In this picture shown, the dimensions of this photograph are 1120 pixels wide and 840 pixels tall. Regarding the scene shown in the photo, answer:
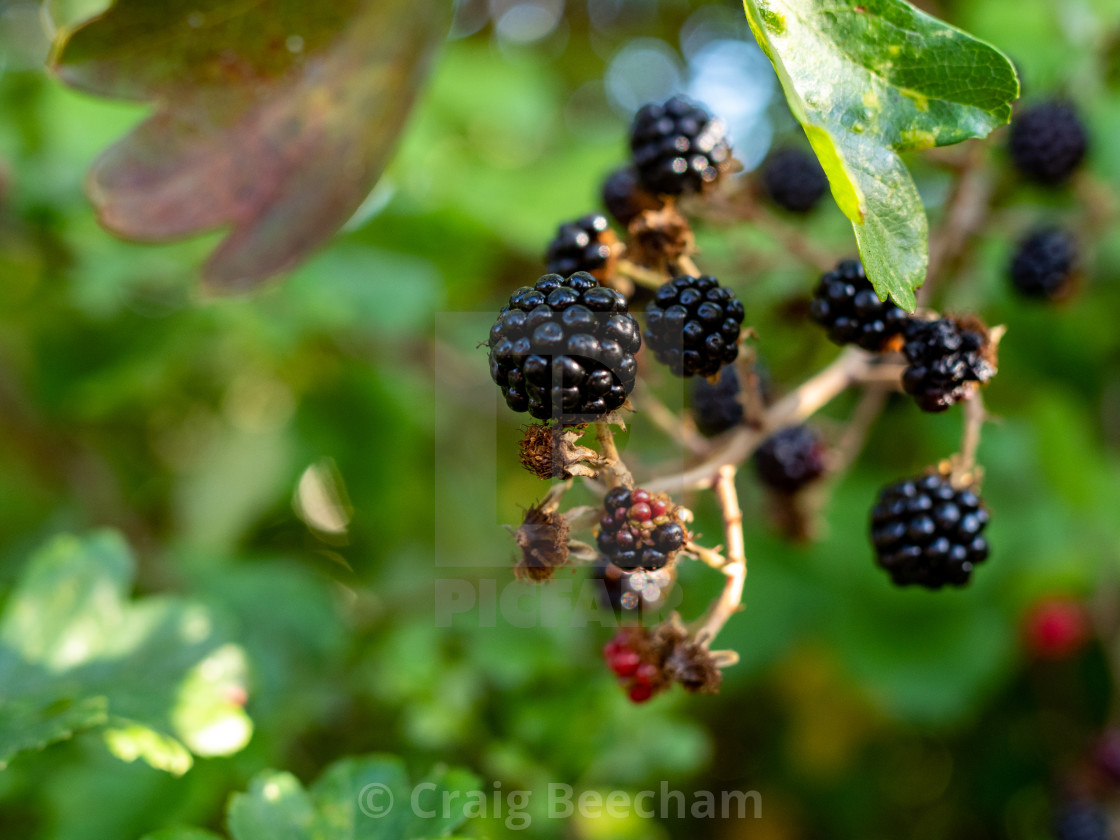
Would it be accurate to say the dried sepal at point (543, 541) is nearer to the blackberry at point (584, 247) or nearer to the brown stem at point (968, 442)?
the blackberry at point (584, 247)

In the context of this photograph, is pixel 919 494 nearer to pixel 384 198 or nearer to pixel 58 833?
pixel 58 833

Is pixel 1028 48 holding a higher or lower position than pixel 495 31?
higher

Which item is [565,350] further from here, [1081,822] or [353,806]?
[1081,822]

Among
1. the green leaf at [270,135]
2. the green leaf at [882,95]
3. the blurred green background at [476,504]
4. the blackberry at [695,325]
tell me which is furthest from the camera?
the blurred green background at [476,504]

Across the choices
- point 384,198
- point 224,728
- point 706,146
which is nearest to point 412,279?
point 384,198

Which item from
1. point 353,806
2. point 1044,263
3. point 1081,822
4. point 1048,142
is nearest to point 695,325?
point 353,806

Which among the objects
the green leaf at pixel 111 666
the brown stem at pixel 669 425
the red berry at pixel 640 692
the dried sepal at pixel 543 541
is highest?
the dried sepal at pixel 543 541

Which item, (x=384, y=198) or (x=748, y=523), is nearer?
(x=748, y=523)

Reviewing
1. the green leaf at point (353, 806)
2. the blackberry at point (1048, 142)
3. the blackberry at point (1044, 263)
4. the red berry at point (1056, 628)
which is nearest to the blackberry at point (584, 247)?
the green leaf at point (353, 806)
